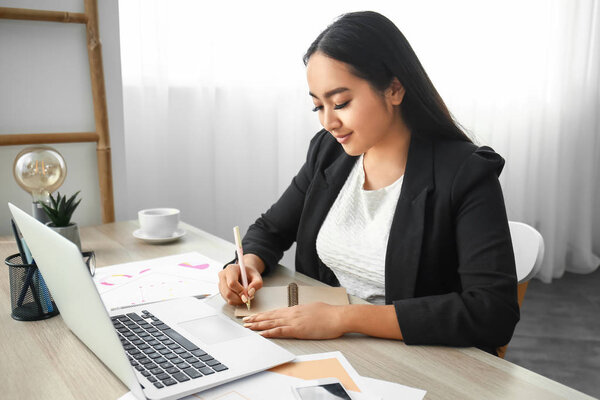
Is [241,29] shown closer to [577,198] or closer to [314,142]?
[314,142]

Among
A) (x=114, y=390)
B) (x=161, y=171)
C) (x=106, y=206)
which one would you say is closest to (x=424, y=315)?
(x=114, y=390)

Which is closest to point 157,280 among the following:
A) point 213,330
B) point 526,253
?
point 213,330

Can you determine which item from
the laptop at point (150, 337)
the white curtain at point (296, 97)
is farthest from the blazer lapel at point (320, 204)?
the white curtain at point (296, 97)

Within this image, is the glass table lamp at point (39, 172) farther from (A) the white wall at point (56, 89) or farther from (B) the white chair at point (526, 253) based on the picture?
(B) the white chair at point (526, 253)

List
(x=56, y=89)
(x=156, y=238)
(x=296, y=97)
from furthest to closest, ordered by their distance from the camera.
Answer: (x=296, y=97) → (x=56, y=89) → (x=156, y=238)

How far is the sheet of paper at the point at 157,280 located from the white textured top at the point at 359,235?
0.28 meters

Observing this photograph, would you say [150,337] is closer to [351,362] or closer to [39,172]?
[351,362]

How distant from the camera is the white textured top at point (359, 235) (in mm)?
1234

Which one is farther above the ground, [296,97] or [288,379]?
[296,97]

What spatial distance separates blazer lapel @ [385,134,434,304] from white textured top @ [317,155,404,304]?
63 mm

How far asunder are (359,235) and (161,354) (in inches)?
24.0

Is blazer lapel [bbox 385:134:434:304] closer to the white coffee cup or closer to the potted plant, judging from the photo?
the white coffee cup

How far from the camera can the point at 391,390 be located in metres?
0.73

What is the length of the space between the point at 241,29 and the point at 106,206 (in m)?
1.00
